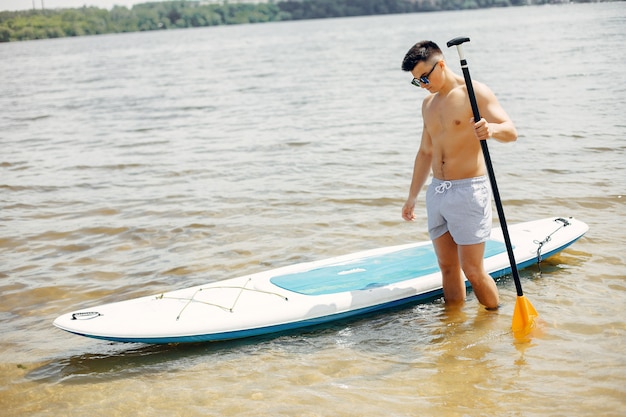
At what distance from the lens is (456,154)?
504cm

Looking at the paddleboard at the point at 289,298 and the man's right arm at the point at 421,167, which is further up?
the man's right arm at the point at 421,167

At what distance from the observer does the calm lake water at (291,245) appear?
15.5 feet

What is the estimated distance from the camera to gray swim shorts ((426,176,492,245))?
4.98m

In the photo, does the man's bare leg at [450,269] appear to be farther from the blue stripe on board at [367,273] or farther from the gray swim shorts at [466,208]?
the blue stripe on board at [367,273]

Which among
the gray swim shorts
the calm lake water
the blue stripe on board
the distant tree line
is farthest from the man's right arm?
the distant tree line

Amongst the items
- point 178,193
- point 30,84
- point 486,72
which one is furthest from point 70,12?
point 178,193

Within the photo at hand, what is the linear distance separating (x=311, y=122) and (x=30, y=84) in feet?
70.2

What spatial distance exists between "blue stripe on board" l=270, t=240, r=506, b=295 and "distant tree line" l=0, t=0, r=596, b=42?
324ft

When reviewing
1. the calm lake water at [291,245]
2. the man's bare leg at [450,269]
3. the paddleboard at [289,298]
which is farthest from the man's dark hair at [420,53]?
the calm lake water at [291,245]

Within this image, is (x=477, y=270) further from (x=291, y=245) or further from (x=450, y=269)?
(x=291, y=245)

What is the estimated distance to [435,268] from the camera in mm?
6242

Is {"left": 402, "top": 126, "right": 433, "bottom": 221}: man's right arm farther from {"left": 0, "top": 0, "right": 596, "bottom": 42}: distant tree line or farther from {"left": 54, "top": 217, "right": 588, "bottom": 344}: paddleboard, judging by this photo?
{"left": 0, "top": 0, "right": 596, "bottom": 42}: distant tree line

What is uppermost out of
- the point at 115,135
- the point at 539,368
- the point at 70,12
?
the point at 70,12

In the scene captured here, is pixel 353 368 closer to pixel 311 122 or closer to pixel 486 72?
pixel 311 122
